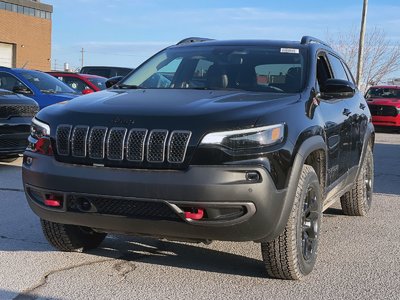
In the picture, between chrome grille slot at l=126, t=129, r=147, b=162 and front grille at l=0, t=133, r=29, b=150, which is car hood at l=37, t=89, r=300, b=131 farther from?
front grille at l=0, t=133, r=29, b=150

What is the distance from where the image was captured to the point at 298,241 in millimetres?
4012

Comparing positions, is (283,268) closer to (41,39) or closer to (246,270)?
(246,270)

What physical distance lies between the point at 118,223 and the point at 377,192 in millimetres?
5315

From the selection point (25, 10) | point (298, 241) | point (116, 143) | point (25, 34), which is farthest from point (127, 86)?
point (25, 10)

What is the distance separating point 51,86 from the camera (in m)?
11.7

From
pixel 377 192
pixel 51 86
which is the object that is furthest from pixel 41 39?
pixel 377 192

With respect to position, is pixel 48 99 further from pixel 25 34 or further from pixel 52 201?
pixel 25 34

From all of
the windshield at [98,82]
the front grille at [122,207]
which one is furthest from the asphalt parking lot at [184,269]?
the windshield at [98,82]

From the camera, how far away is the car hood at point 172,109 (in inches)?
144

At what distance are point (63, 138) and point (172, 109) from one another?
2.63 ft

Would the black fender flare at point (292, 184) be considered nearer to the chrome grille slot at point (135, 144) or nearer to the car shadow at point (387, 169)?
the chrome grille slot at point (135, 144)

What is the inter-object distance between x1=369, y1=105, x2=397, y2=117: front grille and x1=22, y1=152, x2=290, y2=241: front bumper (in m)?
17.2

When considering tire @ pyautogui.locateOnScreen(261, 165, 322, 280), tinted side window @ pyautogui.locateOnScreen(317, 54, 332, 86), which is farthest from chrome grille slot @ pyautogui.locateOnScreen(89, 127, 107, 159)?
tinted side window @ pyautogui.locateOnScreen(317, 54, 332, 86)

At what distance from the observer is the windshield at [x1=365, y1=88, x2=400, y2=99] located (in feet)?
69.1
